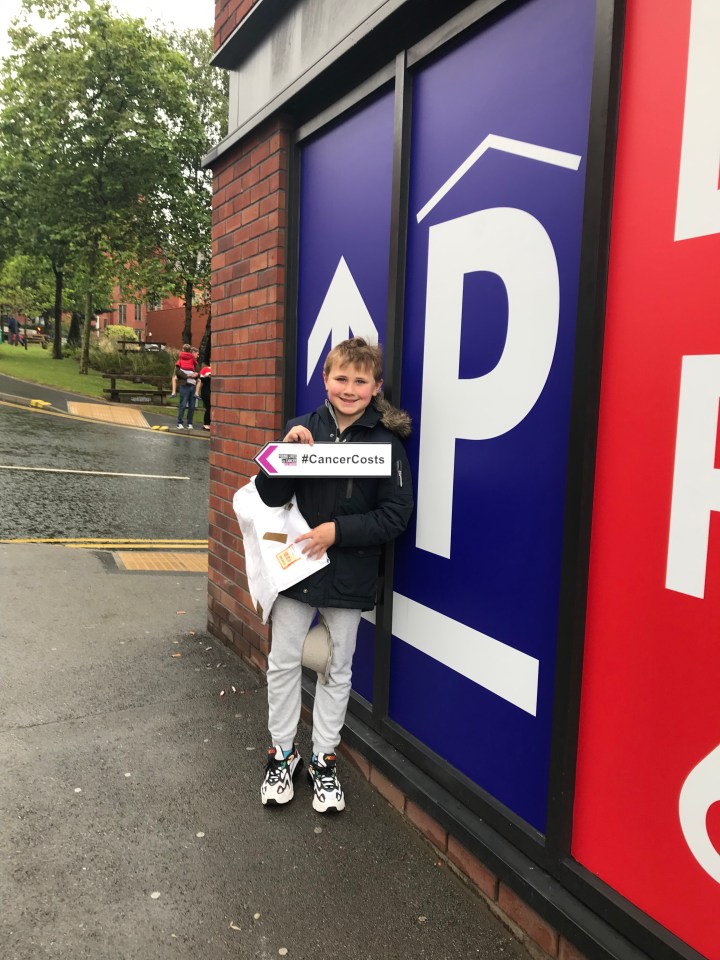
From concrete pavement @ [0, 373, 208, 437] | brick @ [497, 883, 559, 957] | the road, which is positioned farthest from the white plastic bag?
concrete pavement @ [0, 373, 208, 437]

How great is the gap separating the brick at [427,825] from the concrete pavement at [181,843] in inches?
1.5

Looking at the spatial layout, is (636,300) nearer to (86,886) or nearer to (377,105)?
(377,105)

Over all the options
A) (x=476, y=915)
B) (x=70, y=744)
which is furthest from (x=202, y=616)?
(x=476, y=915)

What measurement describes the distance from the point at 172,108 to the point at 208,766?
23388mm

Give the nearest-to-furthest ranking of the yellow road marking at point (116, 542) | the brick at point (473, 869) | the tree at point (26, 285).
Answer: the brick at point (473, 869), the yellow road marking at point (116, 542), the tree at point (26, 285)

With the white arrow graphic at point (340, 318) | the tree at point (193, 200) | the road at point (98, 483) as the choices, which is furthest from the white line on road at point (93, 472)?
the tree at point (193, 200)

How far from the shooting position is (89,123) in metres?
21.4

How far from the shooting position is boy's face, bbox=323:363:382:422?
8.54 ft

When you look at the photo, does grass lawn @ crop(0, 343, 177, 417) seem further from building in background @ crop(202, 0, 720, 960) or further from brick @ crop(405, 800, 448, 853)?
brick @ crop(405, 800, 448, 853)

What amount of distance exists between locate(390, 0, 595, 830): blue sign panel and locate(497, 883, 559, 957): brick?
23cm

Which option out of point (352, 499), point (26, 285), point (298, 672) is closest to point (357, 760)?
point (298, 672)

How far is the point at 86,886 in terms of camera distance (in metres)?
2.31

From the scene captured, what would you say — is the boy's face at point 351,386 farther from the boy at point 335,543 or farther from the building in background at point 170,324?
the building in background at point 170,324

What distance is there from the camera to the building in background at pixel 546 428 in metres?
1.76
